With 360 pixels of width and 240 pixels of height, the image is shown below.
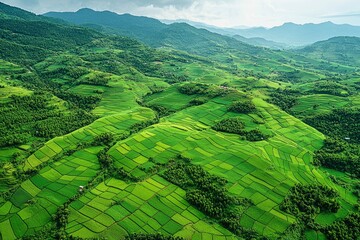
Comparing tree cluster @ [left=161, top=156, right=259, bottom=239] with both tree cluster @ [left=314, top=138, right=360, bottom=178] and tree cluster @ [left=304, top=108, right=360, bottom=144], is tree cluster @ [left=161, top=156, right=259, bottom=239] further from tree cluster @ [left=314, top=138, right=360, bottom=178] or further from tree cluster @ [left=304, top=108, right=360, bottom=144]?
tree cluster @ [left=304, top=108, right=360, bottom=144]

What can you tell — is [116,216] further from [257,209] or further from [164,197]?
[257,209]

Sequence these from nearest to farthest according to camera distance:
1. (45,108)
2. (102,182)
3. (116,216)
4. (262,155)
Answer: (116,216) < (102,182) < (262,155) < (45,108)

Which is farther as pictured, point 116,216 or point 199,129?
point 199,129

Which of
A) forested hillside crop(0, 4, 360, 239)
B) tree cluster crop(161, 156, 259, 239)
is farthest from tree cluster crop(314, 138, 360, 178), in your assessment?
A: tree cluster crop(161, 156, 259, 239)

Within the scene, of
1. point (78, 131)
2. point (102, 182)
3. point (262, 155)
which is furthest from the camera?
point (78, 131)

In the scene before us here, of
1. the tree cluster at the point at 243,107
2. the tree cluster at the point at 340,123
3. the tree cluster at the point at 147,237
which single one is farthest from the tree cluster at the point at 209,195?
the tree cluster at the point at 340,123

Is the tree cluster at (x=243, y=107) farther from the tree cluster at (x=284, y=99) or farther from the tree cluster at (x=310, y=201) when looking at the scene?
the tree cluster at (x=310, y=201)

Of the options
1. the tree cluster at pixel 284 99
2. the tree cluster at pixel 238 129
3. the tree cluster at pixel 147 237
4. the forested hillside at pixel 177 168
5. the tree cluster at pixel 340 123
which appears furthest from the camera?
the tree cluster at pixel 284 99

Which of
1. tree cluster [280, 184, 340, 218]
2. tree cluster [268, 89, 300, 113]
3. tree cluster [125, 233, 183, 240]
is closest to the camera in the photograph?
tree cluster [125, 233, 183, 240]

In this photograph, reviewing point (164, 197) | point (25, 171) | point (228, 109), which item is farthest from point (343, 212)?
point (25, 171)

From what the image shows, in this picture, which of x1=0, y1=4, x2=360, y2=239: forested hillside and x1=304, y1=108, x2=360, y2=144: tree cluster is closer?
x1=0, y1=4, x2=360, y2=239: forested hillside
